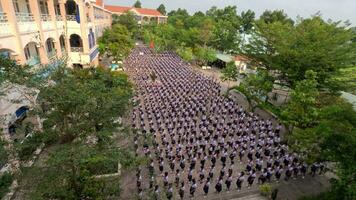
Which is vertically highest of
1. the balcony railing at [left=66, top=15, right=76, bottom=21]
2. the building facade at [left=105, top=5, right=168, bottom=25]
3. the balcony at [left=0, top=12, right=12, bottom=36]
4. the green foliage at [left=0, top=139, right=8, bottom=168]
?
the balcony at [left=0, top=12, right=12, bottom=36]

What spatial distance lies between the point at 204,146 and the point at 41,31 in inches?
515

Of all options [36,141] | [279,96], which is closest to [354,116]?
[36,141]

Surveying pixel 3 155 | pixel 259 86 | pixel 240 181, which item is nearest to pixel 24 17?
pixel 3 155

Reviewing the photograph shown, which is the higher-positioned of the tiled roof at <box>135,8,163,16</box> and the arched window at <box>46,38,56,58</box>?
the arched window at <box>46,38,56,58</box>

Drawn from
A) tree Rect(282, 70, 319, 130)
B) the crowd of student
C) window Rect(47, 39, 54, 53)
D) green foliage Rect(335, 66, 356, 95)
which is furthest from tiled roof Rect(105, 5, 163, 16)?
tree Rect(282, 70, 319, 130)

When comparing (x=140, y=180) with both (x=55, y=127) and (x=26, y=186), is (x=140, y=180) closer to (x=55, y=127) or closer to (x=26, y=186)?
(x=55, y=127)

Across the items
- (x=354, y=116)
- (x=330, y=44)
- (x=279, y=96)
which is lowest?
(x=279, y=96)

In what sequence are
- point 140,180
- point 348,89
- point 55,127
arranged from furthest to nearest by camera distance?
point 348,89, point 140,180, point 55,127

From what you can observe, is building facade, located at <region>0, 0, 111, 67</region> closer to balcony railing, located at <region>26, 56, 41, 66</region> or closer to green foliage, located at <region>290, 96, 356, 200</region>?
balcony railing, located at <region>26, 56, 41, 66</region>

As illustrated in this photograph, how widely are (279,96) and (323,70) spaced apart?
10.1 m

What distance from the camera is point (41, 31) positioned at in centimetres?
1647

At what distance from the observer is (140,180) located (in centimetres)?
1148

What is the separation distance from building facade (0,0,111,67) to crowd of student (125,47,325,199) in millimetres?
6771

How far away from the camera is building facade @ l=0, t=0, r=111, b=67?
12328mm
